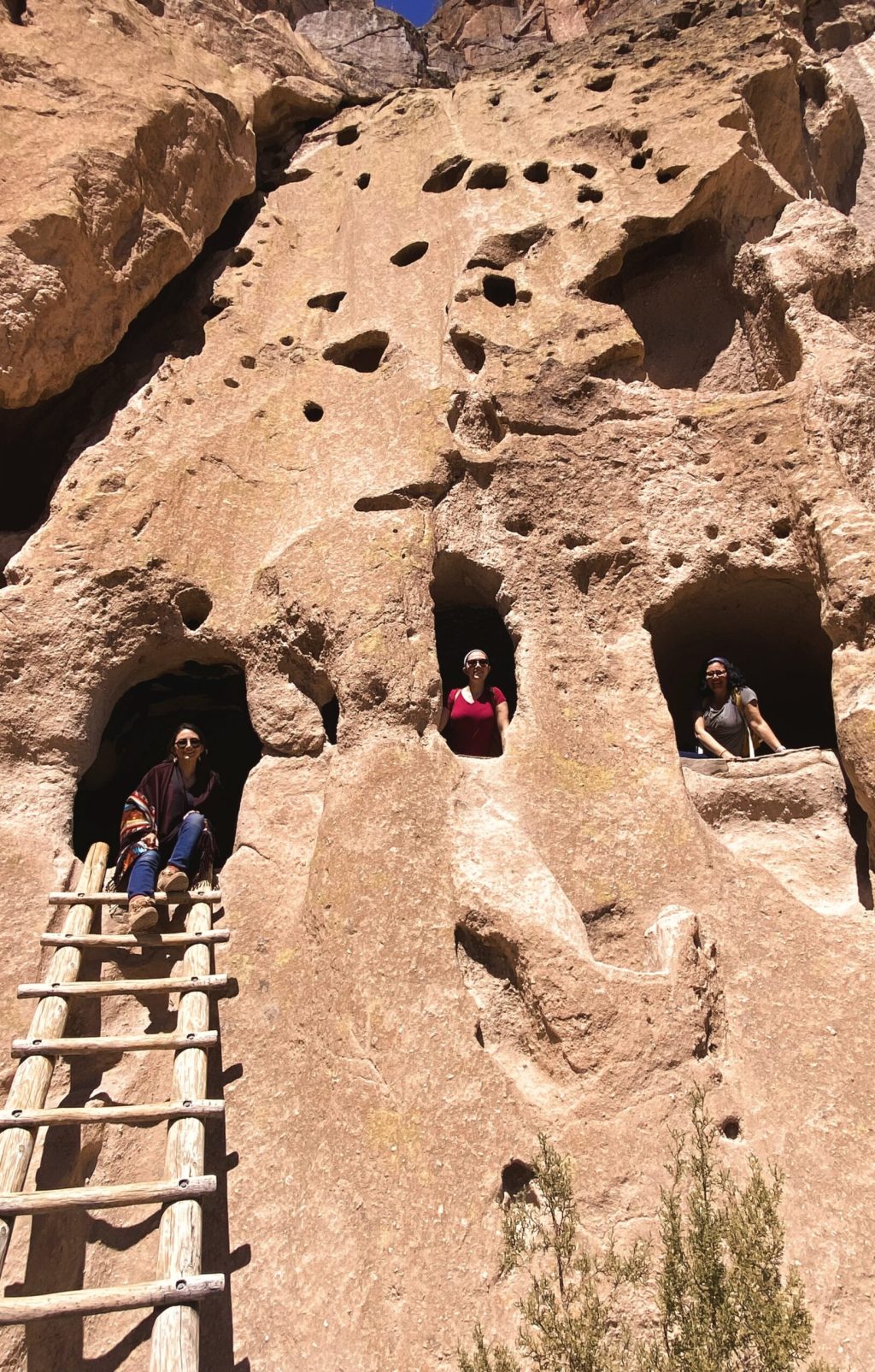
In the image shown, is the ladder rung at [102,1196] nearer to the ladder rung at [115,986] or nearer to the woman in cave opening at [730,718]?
the ladder rung at [115,986]

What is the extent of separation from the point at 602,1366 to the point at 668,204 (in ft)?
17.7

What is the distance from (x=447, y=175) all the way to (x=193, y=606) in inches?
142

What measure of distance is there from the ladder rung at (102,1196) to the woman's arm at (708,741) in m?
2.56

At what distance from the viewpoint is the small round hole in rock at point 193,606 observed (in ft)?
14.4

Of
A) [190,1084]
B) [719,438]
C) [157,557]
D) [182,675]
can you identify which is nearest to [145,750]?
[182,675]

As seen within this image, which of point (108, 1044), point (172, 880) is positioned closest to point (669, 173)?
point (172, 880)

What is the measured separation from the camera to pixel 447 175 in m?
6.22

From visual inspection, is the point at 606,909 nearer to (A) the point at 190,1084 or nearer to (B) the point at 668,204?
(A) the point at 190,1084

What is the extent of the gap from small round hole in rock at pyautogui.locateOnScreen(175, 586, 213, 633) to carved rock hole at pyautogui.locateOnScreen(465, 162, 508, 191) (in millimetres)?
3356

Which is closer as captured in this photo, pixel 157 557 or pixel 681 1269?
pixel 681 1269

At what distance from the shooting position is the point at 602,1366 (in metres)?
2.29

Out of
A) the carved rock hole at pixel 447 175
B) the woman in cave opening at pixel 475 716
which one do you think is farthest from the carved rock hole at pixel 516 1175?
the carved rock hole at pixel 447 175

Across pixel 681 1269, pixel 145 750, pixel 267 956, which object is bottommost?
pixel 681 1269

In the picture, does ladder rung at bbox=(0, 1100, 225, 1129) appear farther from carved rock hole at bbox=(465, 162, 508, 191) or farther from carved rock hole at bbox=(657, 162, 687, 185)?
carved rock hole at bbox=(465, 162, 508, 191)
